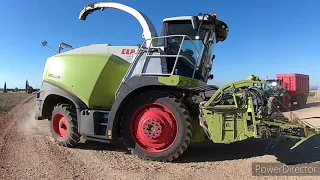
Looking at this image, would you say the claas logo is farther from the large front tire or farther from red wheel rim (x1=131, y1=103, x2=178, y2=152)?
red wheel rim (x1=131, y1=103, x2=178, y2=152)

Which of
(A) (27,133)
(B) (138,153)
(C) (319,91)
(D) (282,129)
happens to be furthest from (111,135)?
(C) (319,91)

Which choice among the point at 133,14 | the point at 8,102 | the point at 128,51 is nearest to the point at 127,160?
the point at 128,51

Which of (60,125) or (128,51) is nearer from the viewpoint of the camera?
(128,51)

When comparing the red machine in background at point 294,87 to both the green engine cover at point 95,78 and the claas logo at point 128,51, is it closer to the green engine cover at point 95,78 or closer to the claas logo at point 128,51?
the claas logo at point 128,51

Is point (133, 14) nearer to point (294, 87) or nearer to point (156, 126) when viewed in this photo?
point (156, 126)

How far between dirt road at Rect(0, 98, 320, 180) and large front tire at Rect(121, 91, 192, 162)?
239mm

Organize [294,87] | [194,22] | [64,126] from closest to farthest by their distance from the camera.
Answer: [194,22]
[64,126]
[294,87]

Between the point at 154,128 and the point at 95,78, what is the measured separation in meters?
1.87

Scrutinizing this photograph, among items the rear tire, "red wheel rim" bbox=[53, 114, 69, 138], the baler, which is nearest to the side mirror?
the baler

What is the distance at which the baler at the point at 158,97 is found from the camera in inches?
205

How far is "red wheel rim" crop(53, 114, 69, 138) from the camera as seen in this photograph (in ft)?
23.6

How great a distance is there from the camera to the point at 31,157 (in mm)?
6027

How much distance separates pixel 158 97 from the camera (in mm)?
5875

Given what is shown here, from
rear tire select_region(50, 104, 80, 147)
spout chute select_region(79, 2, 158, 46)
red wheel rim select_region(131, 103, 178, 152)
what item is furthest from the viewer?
spout chute select_region(79, 2, 158, 46)
